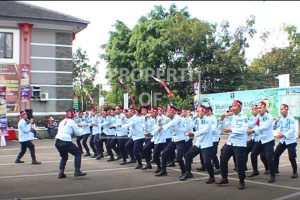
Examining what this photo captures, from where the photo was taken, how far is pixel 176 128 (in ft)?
34.5

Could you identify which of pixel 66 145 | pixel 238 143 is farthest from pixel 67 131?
pixel 238 143

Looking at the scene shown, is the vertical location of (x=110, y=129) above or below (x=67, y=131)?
below

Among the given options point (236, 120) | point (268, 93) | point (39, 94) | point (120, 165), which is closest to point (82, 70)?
point (39, 94)

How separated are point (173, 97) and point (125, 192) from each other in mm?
21790

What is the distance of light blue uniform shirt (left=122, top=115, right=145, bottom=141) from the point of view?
12.3 meters

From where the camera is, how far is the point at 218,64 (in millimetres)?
28938

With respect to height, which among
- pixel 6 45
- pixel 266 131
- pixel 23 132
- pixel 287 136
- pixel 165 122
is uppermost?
pixel 6 45

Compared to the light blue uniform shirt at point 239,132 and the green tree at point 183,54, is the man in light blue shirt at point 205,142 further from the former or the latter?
the green tree at point 183,54

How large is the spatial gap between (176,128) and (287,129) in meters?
2.71

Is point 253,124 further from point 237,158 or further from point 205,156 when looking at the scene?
point 205,156

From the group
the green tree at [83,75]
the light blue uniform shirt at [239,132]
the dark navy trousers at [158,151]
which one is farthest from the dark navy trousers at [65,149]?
the green tree at [83,75]

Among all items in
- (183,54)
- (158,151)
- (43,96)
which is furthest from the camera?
(183,54)

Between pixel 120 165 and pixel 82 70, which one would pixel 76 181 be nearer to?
pixel 120 165

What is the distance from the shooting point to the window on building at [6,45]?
23.8 meters
